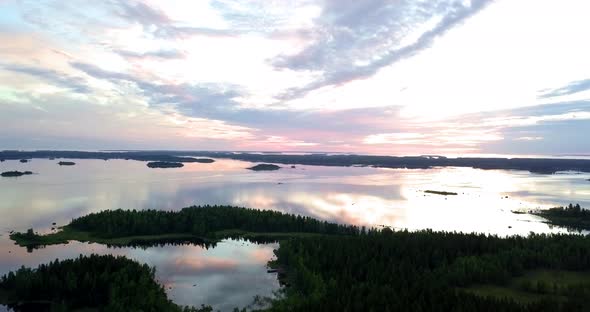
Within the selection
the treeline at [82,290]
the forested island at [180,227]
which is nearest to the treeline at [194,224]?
the forested island at [180,227]

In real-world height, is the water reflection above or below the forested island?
below

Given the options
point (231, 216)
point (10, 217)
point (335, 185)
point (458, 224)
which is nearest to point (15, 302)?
point (231, 216)

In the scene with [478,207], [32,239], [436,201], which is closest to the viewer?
[32,239]

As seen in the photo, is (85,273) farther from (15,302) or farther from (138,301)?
(138,301)

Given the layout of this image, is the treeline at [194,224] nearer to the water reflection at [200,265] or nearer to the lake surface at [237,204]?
the water reflection at [200,265]

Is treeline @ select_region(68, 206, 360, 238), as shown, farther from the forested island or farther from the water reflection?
the water reflection

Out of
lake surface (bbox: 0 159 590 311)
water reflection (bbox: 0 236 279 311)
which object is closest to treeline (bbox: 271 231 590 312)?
water reflection (bbox: 0 236 279 311)
